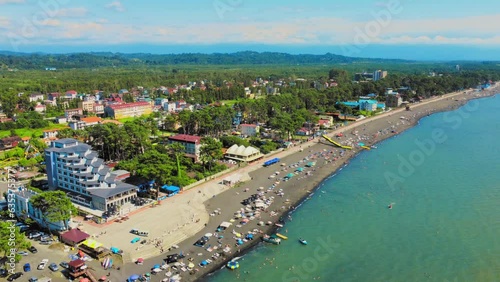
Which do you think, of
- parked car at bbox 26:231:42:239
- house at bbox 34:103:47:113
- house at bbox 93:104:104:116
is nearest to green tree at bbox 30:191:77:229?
parked car at bbox 26:231:42:239

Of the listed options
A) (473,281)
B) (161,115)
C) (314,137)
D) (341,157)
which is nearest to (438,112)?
(314,137)

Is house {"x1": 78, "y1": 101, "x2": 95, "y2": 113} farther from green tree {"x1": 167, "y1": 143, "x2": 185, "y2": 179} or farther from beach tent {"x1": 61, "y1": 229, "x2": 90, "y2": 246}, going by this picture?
beach tent {"x1": 61, "y1": 229, "x2": 90, "y2": 246}

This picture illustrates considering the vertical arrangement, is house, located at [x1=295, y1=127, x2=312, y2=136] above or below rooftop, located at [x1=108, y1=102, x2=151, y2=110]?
below

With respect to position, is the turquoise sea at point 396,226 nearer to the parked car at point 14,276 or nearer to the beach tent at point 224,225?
the beach tent at point 224,225

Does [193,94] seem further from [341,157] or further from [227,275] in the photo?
[227,275]

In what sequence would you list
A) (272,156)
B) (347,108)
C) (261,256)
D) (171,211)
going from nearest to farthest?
(261,256)
(171,211)
(272,156)
(347,108)

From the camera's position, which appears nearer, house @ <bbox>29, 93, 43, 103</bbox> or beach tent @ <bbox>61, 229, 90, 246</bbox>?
beach tent @ <bbox>61, 229, 90, 246</bbox>

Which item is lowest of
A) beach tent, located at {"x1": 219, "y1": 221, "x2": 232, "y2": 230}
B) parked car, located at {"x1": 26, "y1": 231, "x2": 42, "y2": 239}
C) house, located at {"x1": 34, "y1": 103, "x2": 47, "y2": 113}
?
parked car, located at {"x1": 26, "y1": 231, "x2": 42, "y2": 239}

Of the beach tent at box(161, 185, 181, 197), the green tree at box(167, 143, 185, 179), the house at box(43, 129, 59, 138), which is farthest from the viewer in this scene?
the house at box(43, 129, 59, 138)
